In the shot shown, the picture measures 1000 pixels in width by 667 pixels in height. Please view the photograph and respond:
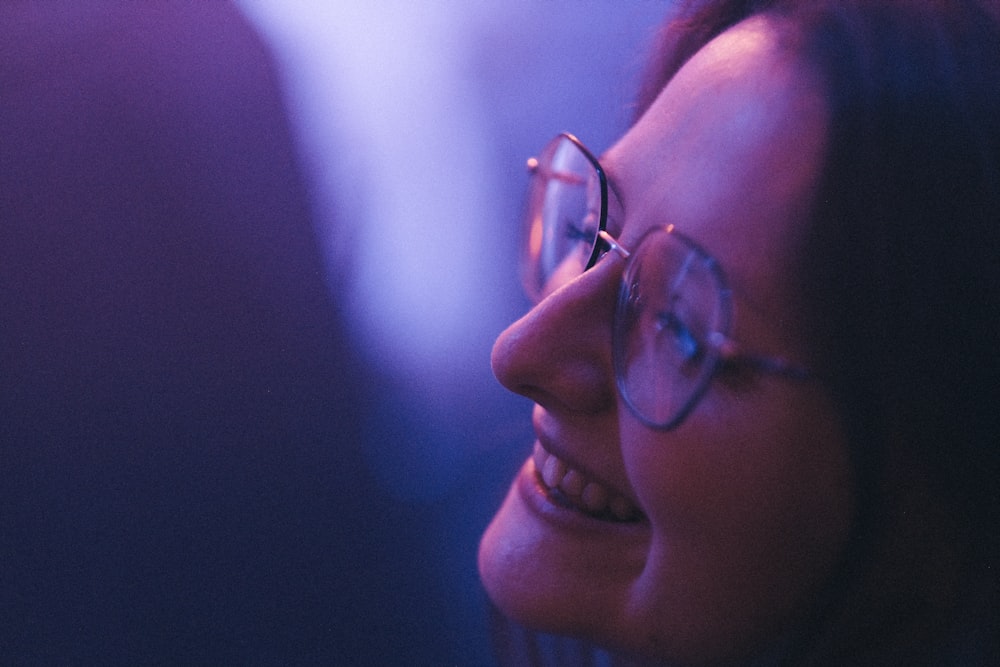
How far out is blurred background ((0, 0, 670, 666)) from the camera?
2.34 ft

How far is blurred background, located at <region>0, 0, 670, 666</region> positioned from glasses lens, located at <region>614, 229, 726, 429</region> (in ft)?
1.63

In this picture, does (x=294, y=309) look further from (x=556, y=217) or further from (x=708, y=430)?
(x=708, y=430)

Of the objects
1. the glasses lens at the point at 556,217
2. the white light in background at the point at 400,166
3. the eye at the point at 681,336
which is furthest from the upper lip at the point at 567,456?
the white light in background at the point at 400,166

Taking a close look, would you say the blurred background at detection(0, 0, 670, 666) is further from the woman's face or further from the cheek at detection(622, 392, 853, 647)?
the cheek at detection(622, 392, 853, 647)

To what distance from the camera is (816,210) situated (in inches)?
19.9

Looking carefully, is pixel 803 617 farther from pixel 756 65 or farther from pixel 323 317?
pixel 323 317

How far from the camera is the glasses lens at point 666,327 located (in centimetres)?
52

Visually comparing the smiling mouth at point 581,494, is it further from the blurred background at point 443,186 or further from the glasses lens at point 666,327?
the blurred background at point 443,186

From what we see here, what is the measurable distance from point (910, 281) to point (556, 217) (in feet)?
1.83

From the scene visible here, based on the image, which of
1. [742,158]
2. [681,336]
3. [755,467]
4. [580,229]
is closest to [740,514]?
[755,467]

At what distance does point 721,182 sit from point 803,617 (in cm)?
40

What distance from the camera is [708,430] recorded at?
1.72 feet

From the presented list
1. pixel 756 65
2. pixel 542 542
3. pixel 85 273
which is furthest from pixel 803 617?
pixel 85 273

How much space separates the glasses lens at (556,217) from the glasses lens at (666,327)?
0.85ft
